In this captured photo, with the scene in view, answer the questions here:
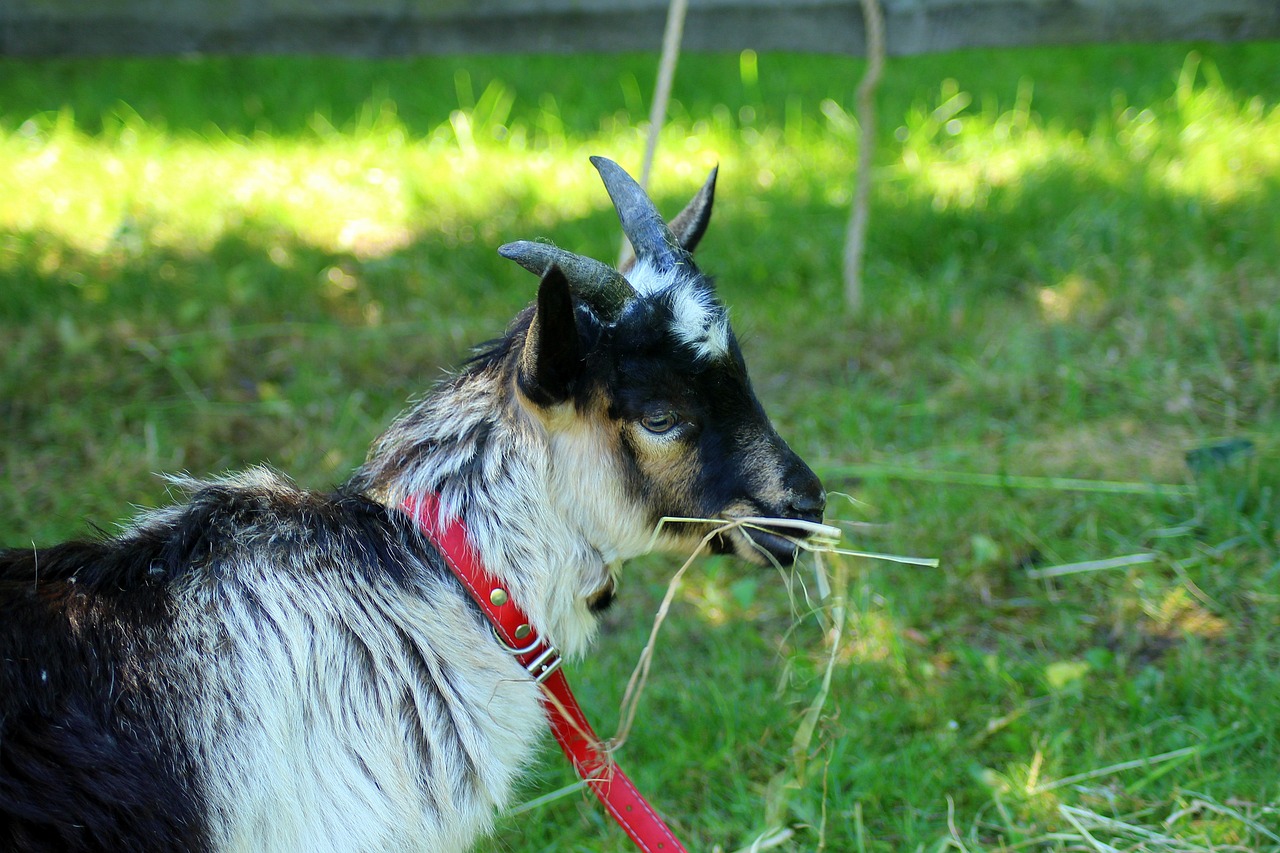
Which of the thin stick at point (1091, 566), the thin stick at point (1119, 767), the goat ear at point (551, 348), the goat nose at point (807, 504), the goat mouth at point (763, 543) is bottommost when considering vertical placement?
the thin stick at point (1119, 767)

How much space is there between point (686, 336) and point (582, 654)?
0.79 metres

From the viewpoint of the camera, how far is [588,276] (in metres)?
2.21

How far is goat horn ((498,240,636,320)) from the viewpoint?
2.20 metres

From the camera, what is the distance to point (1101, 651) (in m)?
3.06

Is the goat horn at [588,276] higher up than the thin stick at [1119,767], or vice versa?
the goat horn at [588,276]

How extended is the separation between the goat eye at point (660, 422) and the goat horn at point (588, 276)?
23cm

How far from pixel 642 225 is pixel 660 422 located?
52 centimetres

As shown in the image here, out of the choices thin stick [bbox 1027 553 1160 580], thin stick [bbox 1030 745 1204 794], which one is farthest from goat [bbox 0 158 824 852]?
thin stick [bbox 1027 553 1160 580]

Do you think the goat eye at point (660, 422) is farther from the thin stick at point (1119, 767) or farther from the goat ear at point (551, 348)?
the thin stick at point (1119, 767)

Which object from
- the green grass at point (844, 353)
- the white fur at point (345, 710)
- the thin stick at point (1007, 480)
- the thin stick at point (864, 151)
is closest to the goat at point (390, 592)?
the white fur at point (345, 710)

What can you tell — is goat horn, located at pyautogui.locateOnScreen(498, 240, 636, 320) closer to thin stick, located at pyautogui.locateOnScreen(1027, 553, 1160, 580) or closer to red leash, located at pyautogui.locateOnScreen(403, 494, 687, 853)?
red leash, located at pyautogui.locateOnScreen(403, 494, 687, 853)

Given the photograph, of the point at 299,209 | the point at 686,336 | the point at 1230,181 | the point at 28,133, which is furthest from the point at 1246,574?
the point at 28,133

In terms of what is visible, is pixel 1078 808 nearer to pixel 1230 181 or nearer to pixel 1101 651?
pixel 1101 651

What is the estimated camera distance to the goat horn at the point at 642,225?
249 cm
